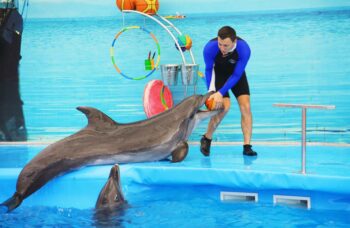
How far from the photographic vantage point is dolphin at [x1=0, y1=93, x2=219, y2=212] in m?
6.59

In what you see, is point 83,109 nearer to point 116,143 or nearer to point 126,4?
point 116,143

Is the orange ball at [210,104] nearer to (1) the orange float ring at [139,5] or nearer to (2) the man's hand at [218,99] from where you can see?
(2) the man's hand at [218,99]

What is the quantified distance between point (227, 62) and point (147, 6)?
1.45 m

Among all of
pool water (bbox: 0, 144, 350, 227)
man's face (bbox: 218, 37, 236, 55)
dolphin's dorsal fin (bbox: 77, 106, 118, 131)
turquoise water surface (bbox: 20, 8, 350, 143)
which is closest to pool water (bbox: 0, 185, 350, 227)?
pool water (bbox: 0, 144, 350, 227)

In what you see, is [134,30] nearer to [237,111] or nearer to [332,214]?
[237,111]

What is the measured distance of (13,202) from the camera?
6.27 m

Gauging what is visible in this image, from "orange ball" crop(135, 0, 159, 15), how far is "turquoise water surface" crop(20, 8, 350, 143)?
18.0 inches

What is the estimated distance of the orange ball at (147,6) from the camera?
8.02 meters

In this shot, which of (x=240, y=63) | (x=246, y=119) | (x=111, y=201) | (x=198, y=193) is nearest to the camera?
(x=111, y=201)

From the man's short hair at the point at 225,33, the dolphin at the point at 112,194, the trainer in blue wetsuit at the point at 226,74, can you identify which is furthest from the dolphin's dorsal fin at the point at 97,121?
the man's short hair at the point at 225,33

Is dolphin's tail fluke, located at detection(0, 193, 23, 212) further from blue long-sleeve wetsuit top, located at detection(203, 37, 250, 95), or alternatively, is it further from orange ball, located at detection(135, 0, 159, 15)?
orange ball, located at detection(135, 0, 159, 15)

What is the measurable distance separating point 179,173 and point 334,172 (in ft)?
4.68

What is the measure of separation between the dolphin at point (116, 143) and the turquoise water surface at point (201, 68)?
4.32 ft

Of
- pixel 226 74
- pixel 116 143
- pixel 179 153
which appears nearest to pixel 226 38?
pixel 226 74
